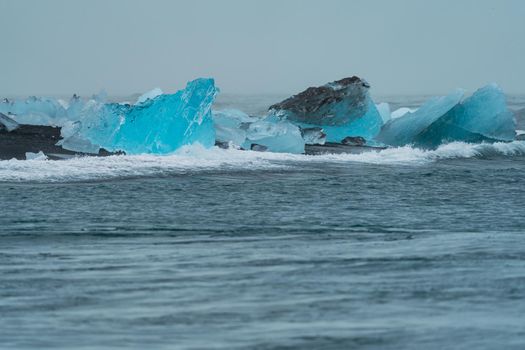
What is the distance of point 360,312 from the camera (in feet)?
20.1

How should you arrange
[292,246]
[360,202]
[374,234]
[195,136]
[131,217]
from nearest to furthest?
1. [292,246]
2. [374,234]
3. [131,217]
4. [360,202]
5. [195,136]

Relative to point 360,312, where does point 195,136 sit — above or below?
above

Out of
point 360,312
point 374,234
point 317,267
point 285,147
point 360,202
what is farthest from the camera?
point 285,147

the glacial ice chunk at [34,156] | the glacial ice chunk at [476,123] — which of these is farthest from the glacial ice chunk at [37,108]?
the glacial ice chunk at [476,123]

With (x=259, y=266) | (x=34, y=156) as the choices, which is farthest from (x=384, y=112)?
(x=259, y=266)

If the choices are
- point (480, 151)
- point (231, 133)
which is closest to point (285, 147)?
point (231, 133)

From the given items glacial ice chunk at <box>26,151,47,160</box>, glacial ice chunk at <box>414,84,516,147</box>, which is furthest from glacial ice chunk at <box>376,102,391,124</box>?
glacial ice chunk at <box>26,151,47,160</box>

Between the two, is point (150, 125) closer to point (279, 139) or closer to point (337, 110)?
point (279, 139)

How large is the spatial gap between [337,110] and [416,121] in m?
Answer: 1.76

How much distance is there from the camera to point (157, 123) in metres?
17.0

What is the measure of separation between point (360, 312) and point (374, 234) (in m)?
3.08

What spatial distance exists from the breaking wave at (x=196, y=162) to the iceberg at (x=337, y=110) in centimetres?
195

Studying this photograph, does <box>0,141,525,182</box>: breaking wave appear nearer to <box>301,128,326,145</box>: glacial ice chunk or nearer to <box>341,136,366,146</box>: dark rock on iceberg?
<box>341,136,366,146</box>: dark rock on iceberg

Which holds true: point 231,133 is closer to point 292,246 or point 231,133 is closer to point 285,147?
point 285,147
